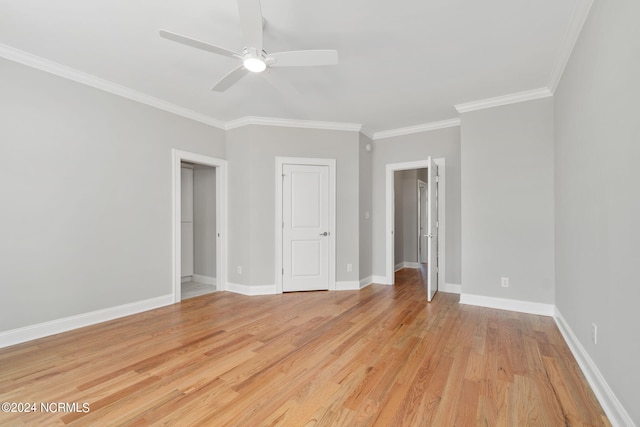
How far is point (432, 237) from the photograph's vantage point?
13.9ft

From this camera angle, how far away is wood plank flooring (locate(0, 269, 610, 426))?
68.0 inches

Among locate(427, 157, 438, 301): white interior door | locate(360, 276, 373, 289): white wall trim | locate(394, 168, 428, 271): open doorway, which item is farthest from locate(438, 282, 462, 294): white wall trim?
locate(394, 168, 428, 271): open doorway

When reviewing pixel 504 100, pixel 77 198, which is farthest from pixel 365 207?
pixel 77 198

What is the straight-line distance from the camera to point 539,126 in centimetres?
346

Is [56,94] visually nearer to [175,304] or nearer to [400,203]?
[175,304]

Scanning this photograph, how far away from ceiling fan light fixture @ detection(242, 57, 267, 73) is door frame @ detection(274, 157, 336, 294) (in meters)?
2.20

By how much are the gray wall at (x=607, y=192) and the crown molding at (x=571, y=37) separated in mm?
63

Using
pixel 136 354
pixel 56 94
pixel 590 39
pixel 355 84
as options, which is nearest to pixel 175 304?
pixel 136 354

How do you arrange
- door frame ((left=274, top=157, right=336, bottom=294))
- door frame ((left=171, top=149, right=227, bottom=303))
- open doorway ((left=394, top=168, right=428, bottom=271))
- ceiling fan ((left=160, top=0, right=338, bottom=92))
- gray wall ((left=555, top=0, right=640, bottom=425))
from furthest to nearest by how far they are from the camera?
open doorway ((left=394, top=168, right=428, bottom=271)) < door frame ((left=274, top=157, right=336, bottom=294)) < door frame ((left=171, top=149, right=227, bottom=303)) < ceiling fan ((left=160, top=0, right=338, bottom=92)) < gray wall ((left=555, top=0, right=640, bottom=425))

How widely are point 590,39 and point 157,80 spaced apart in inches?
156

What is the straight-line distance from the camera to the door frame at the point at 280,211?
4500 millimetres

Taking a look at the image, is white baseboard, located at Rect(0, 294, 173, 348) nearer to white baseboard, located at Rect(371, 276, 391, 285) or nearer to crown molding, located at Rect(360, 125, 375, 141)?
white baseboard, located at Rect(371, 276, 391, 285)

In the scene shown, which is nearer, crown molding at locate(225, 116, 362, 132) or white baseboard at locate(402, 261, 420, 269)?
crown molding at locate(225, 116, 362, 132)

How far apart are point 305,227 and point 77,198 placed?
2851 millimetres
